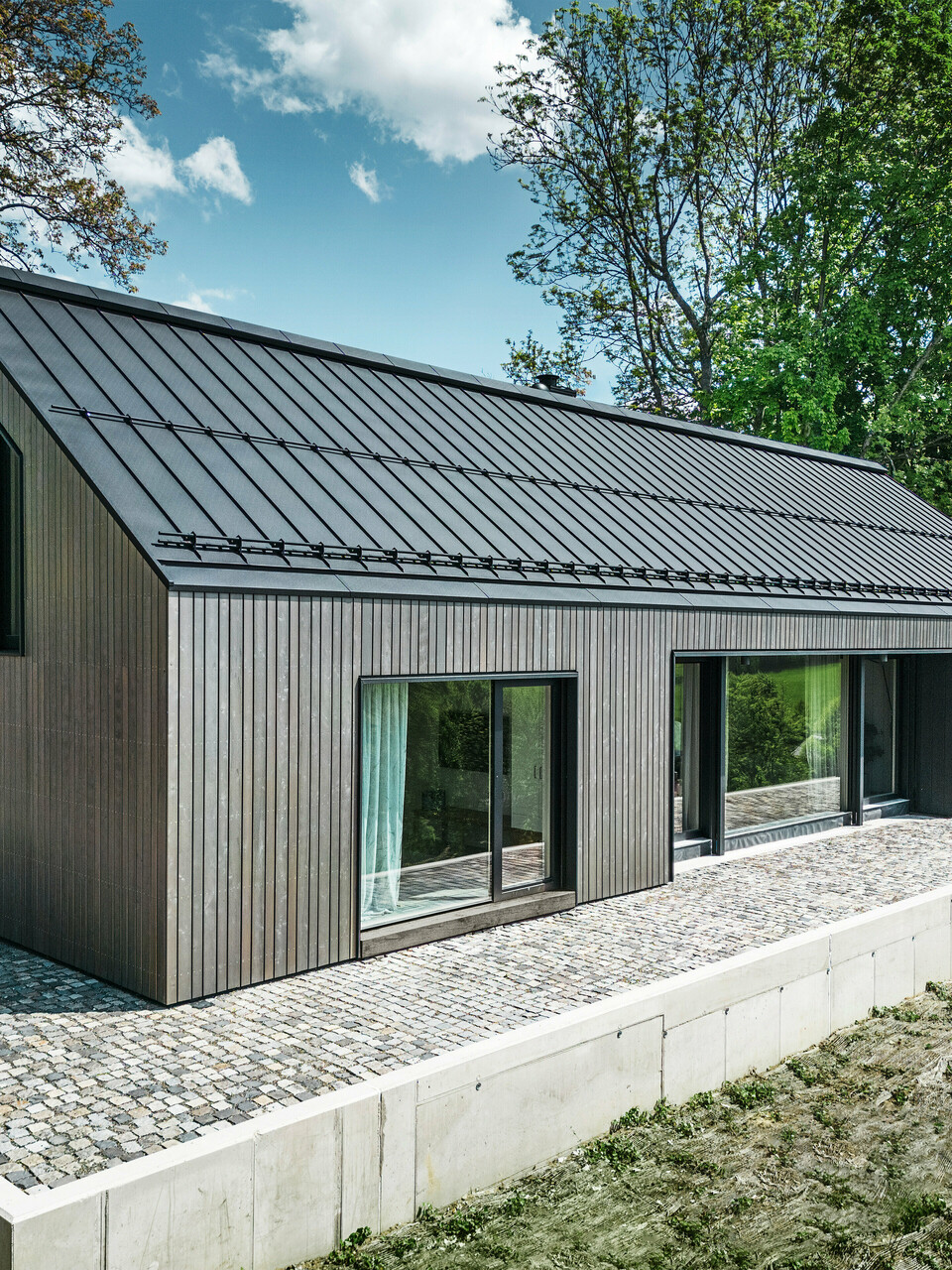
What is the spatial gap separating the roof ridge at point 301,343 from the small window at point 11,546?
168cm

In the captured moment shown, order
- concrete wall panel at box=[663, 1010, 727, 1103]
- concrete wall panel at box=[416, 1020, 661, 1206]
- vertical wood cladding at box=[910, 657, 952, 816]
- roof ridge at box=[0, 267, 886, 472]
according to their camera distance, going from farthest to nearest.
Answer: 1. vertical wood cladding at box=[910, 657, 952, 816]
2. roof ridge at box=[0, 267, 886, 472]
3. concrete wall panel at box=[663, 1010, 727, 1103]
4. concrete wall panel at box=[416, 1020, 661, 1206]

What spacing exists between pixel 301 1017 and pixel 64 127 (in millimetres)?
18451

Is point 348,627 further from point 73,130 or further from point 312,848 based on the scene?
point 73,130

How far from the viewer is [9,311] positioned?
8.10 m

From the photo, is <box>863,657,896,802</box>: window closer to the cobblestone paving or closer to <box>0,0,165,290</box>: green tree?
the cobblestone paving

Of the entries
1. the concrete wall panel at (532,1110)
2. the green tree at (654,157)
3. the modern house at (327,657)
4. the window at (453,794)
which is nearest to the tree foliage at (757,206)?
the green tree at (654,157)

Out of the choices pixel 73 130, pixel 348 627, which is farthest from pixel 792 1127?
pixel 73 130

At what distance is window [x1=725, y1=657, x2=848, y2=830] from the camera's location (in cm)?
1131

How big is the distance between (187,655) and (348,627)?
4.11ft

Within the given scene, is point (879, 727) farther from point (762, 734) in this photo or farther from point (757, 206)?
point (757, 206)

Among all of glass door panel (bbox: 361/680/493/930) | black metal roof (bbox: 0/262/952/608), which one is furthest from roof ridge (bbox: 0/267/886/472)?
glass door panel (bbox: 361/680/493/930)

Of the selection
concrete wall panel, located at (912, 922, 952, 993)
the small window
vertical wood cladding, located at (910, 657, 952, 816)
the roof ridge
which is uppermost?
the roof ridge

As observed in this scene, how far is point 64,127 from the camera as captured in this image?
62.0ft

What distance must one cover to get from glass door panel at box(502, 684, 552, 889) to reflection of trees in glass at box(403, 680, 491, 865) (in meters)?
0.29
